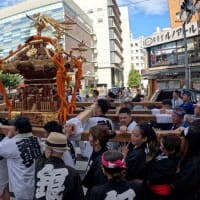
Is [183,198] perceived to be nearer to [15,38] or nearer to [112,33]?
[15,38]

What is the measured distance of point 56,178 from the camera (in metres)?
2.61

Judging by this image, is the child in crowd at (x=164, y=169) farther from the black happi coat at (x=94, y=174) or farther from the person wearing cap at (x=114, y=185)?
the black happi coat at (x=94, y=174)

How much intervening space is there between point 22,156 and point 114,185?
1.52 metres

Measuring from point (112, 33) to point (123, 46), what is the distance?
2605 cm

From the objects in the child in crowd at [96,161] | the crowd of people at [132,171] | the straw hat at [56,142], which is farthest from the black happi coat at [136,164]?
the straw hat at [56,142]

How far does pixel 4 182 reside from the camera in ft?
13.0

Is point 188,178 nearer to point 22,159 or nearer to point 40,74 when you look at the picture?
point 22,159

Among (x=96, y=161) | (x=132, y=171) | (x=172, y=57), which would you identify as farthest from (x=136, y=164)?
(x=172, y=57)

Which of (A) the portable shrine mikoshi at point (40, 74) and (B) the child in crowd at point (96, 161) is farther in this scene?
(A) the portable shrine mikoshi at point (40, 74)

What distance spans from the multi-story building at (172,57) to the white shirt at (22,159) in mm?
19342

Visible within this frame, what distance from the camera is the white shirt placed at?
11.1 ft

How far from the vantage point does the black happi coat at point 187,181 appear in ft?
8.04

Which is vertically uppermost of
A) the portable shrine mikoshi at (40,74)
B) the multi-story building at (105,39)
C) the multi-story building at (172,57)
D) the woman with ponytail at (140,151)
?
the multi-story building at (105,39)

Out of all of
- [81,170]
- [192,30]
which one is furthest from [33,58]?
[192,30]
